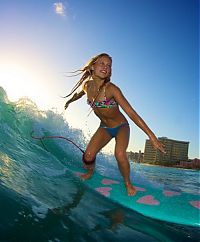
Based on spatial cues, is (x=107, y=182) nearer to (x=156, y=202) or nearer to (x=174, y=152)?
(x=156, y=202)

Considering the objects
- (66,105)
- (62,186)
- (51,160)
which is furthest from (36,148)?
(62,186)

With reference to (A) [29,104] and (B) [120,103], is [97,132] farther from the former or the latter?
(A) [29,104]

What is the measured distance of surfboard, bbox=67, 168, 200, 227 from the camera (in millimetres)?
3249

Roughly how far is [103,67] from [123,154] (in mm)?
1374

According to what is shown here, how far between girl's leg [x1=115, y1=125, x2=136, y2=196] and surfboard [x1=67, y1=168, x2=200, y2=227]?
116 mm

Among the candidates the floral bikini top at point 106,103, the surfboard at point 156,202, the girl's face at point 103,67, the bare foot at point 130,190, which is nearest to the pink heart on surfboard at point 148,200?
the surfboard at point 156,202

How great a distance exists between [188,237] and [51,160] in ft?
8.50

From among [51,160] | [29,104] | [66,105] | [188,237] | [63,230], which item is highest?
[29,104]

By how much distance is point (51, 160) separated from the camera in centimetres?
447

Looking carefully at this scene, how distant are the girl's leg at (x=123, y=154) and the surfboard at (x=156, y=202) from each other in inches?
4.6

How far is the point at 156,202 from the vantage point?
3.74 metres

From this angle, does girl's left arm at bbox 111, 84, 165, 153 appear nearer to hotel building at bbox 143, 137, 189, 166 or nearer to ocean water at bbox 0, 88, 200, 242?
ocean water at bbox 0, 88, 200, 242

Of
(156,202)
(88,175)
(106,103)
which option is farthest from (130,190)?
(106,103)

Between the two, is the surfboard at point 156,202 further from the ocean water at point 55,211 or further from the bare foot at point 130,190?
the ocean water at point 55,211
